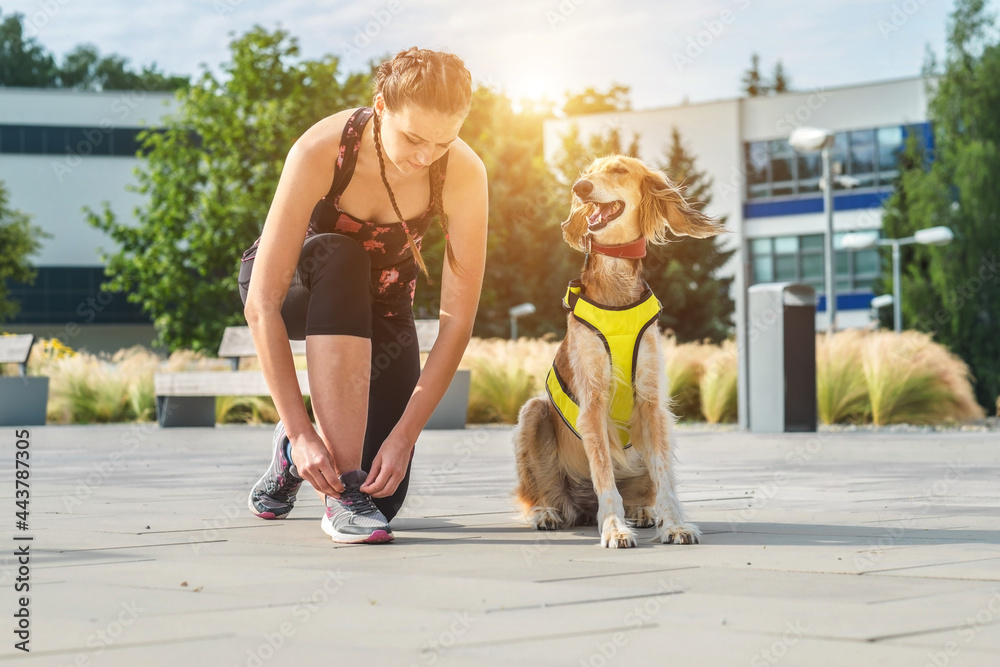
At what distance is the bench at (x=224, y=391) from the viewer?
1268 centimetres

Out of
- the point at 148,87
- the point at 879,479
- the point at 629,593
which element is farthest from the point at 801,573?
the point at 148,87

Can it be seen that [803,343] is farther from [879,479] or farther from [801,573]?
[801,573]

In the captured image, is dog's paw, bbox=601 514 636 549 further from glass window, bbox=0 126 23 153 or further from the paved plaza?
glass window, bbox=0 126 23 153

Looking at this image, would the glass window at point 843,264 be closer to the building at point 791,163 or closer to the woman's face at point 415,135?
the building at point 791,163

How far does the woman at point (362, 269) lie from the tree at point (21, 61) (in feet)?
229

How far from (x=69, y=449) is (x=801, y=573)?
27.3 ft

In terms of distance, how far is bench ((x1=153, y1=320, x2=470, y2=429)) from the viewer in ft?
41.6

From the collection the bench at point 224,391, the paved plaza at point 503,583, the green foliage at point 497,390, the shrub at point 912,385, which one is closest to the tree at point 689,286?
the shrub at point 912,385

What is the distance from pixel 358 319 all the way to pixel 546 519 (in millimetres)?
1184

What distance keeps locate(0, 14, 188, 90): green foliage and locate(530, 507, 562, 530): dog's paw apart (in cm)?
6595

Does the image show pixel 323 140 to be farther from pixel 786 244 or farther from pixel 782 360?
pixel 786 244

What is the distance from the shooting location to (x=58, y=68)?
6894cm

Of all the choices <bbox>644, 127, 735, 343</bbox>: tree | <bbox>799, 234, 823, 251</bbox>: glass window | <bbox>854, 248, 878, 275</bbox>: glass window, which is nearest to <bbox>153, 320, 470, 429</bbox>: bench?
<bbox>644, 127, 735, 343</bbox>: tree

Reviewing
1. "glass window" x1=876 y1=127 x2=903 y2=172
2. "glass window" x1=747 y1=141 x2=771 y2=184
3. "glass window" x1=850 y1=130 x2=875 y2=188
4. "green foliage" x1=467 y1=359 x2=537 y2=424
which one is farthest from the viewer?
"glass window" x1=747 y1=141 x2=771 y2=184
